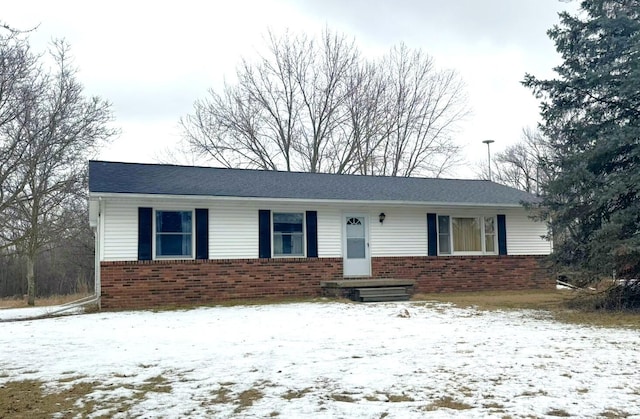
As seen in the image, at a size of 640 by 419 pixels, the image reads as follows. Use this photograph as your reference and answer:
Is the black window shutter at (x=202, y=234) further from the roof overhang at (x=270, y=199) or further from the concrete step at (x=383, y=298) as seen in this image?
the concrete step at (x=383, y=298)

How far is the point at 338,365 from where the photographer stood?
6.04 m

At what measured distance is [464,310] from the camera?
37.0 feet

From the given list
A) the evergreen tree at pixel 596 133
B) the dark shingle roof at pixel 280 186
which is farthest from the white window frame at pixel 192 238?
the evergreen tree at pixel 596 133

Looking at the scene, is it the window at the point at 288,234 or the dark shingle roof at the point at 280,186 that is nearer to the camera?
the dark shingle roof at the point at 280,186

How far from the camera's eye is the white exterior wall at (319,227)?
12.6 m

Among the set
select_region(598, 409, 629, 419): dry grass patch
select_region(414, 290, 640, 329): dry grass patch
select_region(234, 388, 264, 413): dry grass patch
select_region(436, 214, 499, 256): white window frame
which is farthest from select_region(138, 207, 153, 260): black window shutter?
select_region(598, 409, 629, 419): dry grass patch

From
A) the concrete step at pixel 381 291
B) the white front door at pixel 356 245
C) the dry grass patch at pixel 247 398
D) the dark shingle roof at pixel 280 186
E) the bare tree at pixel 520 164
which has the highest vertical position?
the bare tree at pixel 520 164

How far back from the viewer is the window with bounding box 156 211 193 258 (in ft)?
42.9

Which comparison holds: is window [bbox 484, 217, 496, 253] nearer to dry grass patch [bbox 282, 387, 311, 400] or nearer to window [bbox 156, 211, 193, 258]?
window [bbox 156, 211, 193, 258]

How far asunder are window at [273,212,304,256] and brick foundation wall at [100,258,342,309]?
0.91 ft

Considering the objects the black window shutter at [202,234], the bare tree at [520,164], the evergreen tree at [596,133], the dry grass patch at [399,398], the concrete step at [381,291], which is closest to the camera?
the dry grass patch at [399,398]

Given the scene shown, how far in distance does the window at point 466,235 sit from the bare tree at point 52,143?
11.5 m

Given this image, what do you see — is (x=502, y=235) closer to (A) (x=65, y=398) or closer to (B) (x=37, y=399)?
(A) (x=65, y=398)

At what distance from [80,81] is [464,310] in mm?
14445
